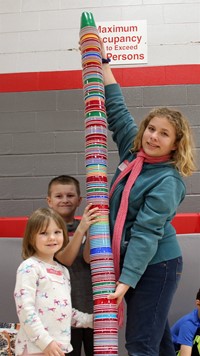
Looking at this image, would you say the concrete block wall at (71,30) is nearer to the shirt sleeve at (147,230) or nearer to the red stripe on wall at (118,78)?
the red stripe on wall at (118,78)

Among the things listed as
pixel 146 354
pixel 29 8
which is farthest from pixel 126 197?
pixel 29 8

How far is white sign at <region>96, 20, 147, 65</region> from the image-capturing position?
326cm

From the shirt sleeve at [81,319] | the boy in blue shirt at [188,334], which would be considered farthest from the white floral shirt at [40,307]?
the boy in blue shirt at [188,334]

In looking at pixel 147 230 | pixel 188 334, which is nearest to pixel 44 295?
pixel 147 230

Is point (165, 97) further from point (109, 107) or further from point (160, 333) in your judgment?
point (160, 333)

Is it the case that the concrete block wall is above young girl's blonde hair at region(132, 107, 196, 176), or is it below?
above

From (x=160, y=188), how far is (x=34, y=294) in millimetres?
596

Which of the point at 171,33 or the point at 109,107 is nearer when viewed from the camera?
the point at 109,107

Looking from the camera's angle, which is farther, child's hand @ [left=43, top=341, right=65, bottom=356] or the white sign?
the white sign

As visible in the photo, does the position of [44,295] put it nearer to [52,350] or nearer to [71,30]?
[52,350]

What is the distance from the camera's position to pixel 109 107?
1947 millimetres

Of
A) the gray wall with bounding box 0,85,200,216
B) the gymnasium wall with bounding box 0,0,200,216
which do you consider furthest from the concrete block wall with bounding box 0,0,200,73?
the gray wall with bounding box 0,85,200,216

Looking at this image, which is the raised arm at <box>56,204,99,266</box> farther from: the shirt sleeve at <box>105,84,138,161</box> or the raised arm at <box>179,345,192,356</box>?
the raised arm at <box>179,345,192,356</box>

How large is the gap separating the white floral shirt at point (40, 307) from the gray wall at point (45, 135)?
4.92 ft
